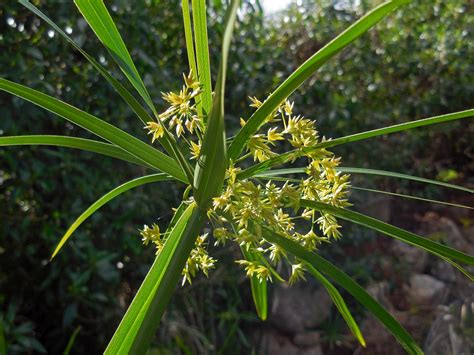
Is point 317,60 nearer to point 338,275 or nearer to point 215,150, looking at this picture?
point 215,150

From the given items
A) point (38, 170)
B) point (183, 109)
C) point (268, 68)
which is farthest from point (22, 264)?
point (183, 109)

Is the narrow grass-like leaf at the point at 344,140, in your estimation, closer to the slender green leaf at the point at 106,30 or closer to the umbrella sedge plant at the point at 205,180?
the umbrella sedge plant at the point at 205,180

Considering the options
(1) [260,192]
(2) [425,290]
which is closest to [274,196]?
(1) [260,192]

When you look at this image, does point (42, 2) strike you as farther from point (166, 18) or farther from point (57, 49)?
point (166, 18)

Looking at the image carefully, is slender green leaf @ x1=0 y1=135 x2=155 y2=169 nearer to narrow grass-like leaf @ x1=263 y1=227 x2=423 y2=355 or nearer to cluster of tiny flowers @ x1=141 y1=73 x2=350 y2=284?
cluster of tiny flowers @ x1=141 y1=73 x2=350 y2=284

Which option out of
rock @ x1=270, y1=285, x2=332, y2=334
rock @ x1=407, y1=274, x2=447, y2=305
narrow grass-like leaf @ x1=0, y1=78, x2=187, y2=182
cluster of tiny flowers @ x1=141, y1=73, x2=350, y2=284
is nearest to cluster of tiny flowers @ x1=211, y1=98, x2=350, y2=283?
cluster of tiny flowers @ x1=141, y1=73, x2=350, y2=284

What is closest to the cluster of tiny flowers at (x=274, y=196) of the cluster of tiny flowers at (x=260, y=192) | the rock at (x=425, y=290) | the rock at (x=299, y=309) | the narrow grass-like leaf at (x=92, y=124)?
the cluster of tiny flowers at (x=260, y=192)

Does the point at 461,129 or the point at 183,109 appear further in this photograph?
the point at 461,129
